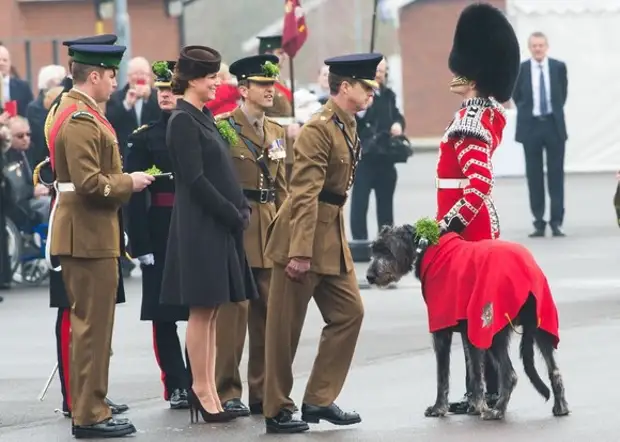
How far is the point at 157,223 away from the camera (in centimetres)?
1051

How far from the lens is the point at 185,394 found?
10.6 metres

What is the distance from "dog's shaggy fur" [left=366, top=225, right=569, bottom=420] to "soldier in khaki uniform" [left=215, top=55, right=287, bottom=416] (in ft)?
2.73

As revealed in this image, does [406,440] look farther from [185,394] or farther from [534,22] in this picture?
[534,22]

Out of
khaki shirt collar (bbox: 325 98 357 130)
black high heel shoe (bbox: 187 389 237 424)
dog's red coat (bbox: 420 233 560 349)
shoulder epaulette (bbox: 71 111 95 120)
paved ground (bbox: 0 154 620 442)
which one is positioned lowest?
paved ground (bbox: 0 154 620 442)

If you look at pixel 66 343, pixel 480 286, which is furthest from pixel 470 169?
pixel 66 343

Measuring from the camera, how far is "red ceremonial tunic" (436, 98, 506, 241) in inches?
381

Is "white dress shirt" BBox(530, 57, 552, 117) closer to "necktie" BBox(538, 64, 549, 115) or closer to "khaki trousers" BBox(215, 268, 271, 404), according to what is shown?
"necktie" BBox(538, 64, 549, 115)

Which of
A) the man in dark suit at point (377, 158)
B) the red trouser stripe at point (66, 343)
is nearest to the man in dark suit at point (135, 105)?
the man in dark suit at point (377, 158)

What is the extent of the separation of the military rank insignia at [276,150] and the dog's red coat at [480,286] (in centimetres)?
122

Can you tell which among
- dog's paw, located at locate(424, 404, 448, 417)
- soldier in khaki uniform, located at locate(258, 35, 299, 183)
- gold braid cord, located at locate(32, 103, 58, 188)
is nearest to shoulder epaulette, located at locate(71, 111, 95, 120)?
gold braid cord, located at locate(32, 103, 58, 188)

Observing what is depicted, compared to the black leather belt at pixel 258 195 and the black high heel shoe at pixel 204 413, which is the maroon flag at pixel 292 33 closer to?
the black leather belt at pixel 258 195

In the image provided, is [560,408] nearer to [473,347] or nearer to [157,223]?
[473,347]

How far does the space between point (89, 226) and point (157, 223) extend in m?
1.20

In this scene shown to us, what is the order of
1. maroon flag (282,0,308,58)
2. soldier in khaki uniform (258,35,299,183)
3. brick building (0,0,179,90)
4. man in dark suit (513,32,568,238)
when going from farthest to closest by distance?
brick building (0,0,179,90) → man in dark suit (513,32,568,238) → maroon flag (282,0,308,58) → soldier in khaki uniform (258,35,299,183)
